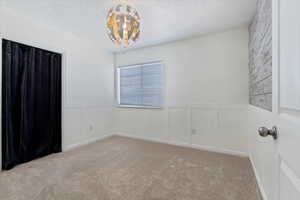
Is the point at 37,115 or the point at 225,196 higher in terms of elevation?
the point at 37,115

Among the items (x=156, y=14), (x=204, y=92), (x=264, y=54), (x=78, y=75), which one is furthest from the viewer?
(x=78, y=75)

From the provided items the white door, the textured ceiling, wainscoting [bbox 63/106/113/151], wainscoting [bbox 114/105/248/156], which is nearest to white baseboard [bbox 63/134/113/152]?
wainscoting [bbox 63/106/113/151]

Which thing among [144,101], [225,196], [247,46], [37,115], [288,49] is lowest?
[225,196]

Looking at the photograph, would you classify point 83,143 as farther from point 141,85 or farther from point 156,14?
point 156,14

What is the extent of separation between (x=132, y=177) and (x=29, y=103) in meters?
1.99

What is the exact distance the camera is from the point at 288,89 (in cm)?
51

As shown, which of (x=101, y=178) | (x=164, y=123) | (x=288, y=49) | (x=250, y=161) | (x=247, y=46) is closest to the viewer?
(x=288, y=49)

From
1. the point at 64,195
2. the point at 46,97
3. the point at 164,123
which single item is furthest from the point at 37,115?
the point at 164,123

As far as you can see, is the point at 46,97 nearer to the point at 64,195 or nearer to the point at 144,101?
the point at 64,195

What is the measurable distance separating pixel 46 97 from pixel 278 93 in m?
3.00

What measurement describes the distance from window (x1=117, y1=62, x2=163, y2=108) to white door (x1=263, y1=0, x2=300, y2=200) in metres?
2.56

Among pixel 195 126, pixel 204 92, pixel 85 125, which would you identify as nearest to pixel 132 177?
pixel 195 126

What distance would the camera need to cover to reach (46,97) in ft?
7.79

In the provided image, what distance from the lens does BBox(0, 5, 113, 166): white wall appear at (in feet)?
6.76
